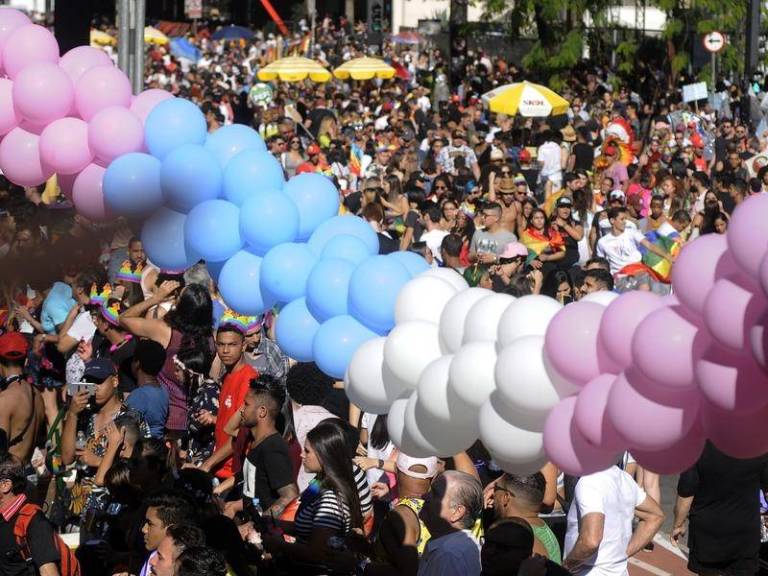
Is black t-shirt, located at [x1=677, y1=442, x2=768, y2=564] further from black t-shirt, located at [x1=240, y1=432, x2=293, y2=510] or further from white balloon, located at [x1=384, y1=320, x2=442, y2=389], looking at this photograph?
white balloon, located at [x1=384, y1=320, x2=442, y2=389]

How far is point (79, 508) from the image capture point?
7523mm

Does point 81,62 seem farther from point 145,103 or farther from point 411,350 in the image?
point 411,350

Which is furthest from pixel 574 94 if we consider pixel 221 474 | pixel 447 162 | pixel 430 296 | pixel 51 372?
pixel 430 296

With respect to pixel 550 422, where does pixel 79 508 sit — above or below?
below

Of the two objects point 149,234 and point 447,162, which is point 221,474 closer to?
point 149,234

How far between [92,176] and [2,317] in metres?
3.58

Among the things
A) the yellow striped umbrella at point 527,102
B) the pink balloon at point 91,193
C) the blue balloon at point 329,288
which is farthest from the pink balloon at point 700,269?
the yellow striped umbrella at point 527,102

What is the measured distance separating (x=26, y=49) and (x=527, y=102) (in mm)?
15334

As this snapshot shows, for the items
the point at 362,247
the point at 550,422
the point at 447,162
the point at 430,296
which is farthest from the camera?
the point at 447,162

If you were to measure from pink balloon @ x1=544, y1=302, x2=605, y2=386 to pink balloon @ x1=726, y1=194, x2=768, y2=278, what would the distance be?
0.64 meters

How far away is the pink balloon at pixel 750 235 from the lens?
10.7ft

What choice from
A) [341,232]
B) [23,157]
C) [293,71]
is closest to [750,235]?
[341,232]

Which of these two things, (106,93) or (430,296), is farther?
(106,93)

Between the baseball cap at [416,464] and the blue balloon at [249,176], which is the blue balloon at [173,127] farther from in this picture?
the baseball cap at [416,464]
